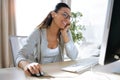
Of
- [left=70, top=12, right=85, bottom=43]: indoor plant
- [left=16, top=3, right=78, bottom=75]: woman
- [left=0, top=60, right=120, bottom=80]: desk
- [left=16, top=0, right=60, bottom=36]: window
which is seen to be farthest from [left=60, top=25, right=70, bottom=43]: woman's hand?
[left=16, top=0, right=60, bottom=36]: window

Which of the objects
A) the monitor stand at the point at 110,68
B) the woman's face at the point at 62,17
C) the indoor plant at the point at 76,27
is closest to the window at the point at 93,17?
the indoor plant at the point at 76,27

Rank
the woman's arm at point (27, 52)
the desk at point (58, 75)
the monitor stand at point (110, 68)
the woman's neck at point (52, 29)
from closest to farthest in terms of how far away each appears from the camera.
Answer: the desk at point (58, 75), the monitor stand at point (110, 68), the woman's arm at point (27, 52), the woman's neck at point (52, 29)

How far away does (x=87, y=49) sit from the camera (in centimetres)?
331

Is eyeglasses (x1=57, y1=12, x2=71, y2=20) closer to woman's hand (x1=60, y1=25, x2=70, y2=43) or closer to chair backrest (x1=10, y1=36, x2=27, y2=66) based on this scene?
woman's hand (x1=60, y1=25, x2=70, y2=43)

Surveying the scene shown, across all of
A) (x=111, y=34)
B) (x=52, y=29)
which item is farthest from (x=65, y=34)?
(x=111, y=34)

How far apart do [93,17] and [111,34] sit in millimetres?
2442

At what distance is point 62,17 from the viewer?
1.68m

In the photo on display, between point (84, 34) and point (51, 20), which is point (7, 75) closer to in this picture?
point (51, 20)

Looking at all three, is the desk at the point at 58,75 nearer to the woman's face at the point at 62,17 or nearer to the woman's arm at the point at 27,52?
the woman's arm at the point at 27,52

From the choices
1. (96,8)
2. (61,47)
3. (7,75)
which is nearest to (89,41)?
(96,8)

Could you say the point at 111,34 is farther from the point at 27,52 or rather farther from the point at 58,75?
the point at 27,52

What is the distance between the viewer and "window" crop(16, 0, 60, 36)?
3.11m

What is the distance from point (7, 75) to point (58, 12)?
0.75 m

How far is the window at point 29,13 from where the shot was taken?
10.2ft
